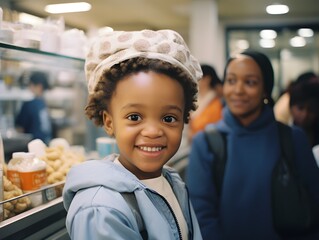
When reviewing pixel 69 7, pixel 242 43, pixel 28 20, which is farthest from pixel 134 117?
pixel 242 43

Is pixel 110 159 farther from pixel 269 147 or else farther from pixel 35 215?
pixel 269 147

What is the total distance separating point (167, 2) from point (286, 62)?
11.7ft

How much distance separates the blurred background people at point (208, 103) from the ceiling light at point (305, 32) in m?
4.87

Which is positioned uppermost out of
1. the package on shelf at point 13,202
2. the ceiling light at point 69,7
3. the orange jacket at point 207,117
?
the ceiling light at point 69,7

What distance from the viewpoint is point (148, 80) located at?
2.97ft

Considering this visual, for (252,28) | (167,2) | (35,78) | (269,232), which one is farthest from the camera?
(252,28)

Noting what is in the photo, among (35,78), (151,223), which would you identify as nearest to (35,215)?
(151,223)

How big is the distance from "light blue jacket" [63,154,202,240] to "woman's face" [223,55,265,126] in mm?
908

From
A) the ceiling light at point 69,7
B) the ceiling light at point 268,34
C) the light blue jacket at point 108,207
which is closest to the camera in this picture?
the light blue jacket at point 108,207

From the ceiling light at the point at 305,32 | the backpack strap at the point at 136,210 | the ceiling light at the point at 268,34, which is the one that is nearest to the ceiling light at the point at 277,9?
the ceiling light at the point at 268,34

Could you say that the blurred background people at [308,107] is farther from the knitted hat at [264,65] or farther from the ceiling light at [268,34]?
the ceiling light at [268,34]

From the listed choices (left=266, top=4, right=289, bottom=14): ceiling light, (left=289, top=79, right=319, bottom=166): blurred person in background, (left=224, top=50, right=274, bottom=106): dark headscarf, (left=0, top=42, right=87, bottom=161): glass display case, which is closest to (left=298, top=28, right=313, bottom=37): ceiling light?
(left=266, top=4, right=289, bottom=14): ceiling light

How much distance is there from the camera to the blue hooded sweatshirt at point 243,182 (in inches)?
63.9

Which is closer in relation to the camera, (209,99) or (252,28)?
(209,99)
